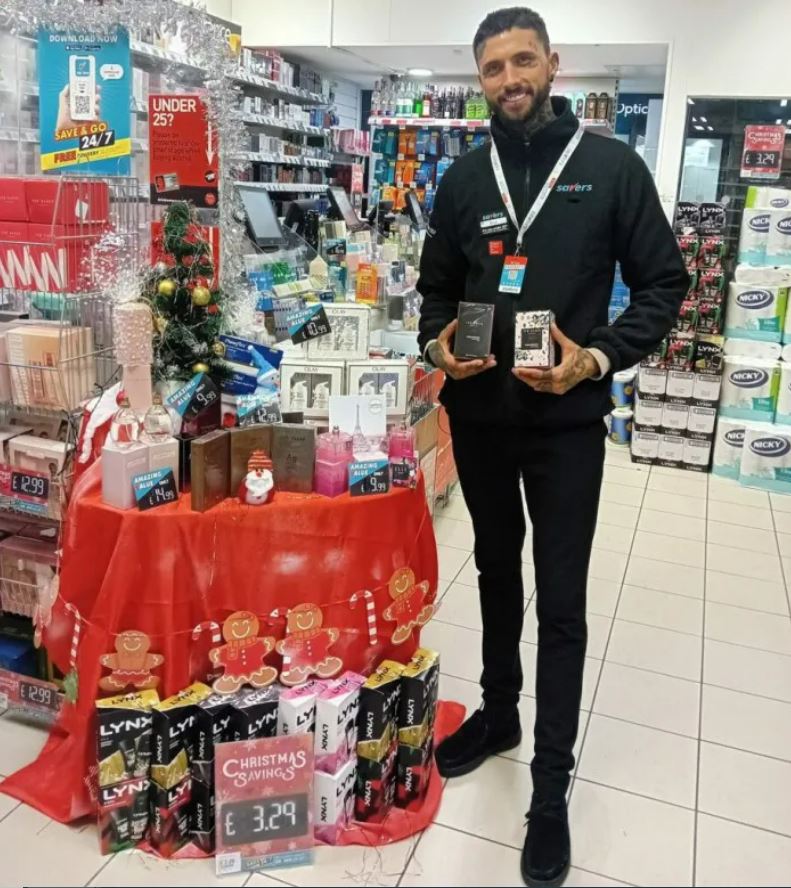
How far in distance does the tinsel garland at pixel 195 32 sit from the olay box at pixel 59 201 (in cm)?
52

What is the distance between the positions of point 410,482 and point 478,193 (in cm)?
75

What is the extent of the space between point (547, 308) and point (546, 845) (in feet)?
4.23

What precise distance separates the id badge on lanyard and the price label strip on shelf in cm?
146

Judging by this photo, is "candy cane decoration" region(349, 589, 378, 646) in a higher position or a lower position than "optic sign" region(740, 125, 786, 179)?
lower

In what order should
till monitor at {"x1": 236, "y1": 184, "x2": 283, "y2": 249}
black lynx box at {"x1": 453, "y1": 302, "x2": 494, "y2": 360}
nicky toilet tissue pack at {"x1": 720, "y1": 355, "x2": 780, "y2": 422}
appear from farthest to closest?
nicky toilet tissue pack at {"x1": 720, "y1": 355, "x2": 780, "y2": 422} < till monitor at {"x1": 236, "y1": 184, "x2": 283, "y2": 249} < black lynx box at {"x1": 453, "y1": 302, "x2": 494, "y2": 360}

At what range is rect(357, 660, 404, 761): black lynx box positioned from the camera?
2.20 metres

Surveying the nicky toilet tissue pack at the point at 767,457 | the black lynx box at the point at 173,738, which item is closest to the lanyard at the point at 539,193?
the black lynx box at the point at 173,738

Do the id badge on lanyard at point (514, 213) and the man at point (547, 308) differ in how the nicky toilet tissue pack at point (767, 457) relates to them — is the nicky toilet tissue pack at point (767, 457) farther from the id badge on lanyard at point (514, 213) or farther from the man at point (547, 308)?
the id badge on lanyard at point (514, 213)

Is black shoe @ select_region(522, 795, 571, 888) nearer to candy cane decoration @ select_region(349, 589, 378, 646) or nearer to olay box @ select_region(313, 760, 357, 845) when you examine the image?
olay box @ select_region(313, 760, 357, 845)

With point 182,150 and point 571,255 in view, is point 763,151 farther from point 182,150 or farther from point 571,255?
point 571,255

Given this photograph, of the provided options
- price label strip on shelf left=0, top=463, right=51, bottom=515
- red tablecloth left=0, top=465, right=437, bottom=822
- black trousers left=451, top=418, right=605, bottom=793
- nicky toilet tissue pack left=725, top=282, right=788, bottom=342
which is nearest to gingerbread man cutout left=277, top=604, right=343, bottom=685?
red tablecloth left=0, top=465, right=437, bottom=822

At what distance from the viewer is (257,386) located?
2.31 metres

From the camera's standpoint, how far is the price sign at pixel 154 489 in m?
2.05

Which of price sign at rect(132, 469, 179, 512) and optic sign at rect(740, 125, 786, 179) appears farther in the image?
optic sign at rect(740, 125, 786, 179)
